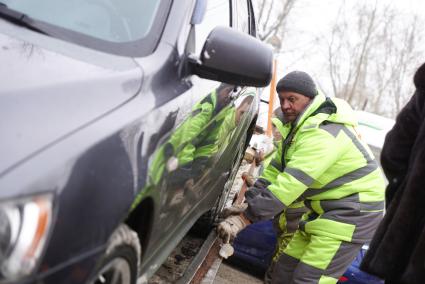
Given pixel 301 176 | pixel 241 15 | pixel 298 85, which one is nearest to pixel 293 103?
pixel 298 85

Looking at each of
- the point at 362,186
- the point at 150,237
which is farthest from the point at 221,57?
the point at 362,186

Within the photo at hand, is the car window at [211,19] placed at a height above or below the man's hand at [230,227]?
above

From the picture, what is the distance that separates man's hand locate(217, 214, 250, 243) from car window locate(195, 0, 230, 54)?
1.34 m

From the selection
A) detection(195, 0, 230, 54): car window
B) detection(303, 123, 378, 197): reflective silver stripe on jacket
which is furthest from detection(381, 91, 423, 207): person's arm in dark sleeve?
detection(303, 123, 378, 197): reflective silver stripe on jacket

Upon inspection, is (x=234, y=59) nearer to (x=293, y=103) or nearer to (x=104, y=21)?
(x=104, y=21)

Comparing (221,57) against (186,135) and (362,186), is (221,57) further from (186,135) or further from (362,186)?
(362,186)

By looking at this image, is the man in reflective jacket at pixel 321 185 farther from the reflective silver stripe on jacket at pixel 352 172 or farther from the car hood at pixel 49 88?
the car hood at pixel 49 88

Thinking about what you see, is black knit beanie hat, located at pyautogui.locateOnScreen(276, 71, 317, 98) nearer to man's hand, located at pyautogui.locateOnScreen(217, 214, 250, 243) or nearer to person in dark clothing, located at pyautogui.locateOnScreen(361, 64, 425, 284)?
man's hand, located at pyautogui.locateOnScreen(217, 214, 250, 243)

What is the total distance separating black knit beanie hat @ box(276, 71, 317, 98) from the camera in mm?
3596

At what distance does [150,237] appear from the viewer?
1921mm

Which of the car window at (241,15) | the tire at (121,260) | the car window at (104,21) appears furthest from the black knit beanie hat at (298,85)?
the tire at (121,260)

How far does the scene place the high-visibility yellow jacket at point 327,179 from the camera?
3.44 meters

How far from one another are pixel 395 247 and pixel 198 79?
39.7 inches

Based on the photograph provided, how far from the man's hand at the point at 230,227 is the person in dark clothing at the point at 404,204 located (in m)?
1.58
